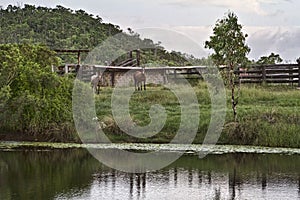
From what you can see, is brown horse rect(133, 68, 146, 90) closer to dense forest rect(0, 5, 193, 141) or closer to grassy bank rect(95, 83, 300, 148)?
grassy bank rect(95, 83, 300, 148)

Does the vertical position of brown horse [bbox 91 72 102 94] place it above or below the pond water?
above

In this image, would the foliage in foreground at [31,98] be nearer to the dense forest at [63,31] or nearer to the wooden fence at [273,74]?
the wooden fence at [273,74]

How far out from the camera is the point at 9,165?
19.9 metres

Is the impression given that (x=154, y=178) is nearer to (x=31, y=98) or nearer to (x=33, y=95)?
(x=31, y=98)

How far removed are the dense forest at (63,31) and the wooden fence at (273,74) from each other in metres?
11.6

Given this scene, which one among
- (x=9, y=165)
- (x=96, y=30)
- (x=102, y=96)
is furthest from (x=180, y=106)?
(x=96, y=30)

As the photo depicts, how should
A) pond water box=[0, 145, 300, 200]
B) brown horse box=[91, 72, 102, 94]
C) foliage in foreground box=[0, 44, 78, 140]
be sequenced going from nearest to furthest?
pond water box=[0, 145, 300, 200] < foliage in foreground box=[0, 44, 78, 140] < brown horse box=[91, 72, 102, 94]

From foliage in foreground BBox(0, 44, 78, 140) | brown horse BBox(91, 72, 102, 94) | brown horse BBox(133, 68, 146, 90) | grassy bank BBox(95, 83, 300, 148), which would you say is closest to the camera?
grassy bank BBox(95, 83, 300, 148)

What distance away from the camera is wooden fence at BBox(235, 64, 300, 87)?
32.1m

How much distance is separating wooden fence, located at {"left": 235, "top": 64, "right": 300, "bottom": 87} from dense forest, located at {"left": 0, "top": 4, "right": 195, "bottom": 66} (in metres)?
11.6

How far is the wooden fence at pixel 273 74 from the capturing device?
105 ft

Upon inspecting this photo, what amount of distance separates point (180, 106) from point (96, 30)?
30.0 m

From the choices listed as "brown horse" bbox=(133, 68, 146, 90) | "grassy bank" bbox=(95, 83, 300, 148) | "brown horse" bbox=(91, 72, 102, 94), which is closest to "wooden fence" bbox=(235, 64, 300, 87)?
"grassy bank" bbox=(95, 83, 300, 148)

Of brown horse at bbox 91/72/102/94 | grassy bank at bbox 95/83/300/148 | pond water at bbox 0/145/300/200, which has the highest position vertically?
brown horse at bbox 91/72/102/94
